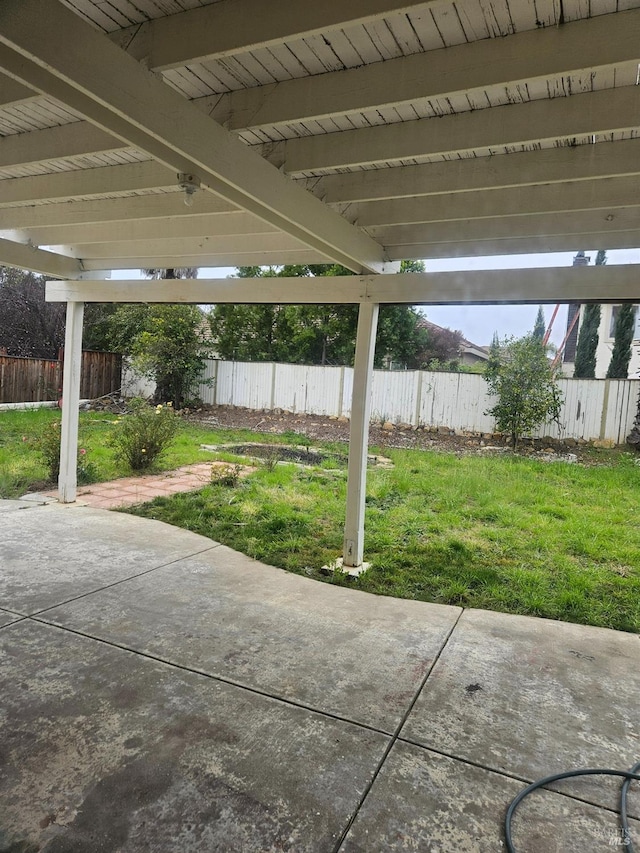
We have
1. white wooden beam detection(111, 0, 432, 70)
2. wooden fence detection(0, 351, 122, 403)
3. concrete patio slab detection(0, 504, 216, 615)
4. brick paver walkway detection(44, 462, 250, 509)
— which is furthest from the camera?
wooden fence detection(0, 351, 122, 403)

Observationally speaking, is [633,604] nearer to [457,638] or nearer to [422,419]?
[457,638]

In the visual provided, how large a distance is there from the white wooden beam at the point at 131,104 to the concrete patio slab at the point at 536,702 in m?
2.32

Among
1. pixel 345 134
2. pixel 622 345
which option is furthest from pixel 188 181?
pixel 622 345

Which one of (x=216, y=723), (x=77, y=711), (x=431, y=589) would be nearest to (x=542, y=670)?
→ (x=431, y=589)

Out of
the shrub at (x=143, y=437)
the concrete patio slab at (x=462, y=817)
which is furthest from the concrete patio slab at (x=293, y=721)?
the shrub at (x=143, y=437)

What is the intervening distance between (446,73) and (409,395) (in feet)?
25.5

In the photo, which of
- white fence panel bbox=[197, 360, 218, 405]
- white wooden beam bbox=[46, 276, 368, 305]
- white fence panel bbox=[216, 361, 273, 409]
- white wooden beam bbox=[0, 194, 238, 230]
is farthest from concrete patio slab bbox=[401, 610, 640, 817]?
white fence panel bbox=[197, 360, 218, 405]

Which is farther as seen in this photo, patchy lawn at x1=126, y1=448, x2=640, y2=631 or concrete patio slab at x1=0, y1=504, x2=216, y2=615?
patchy lawn at x1=126, y1=448, x2=640, y2=631

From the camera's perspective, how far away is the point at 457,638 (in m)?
2.95

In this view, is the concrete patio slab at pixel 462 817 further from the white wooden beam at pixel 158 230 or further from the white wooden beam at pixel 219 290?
the white wooden beam at pixel 158 230

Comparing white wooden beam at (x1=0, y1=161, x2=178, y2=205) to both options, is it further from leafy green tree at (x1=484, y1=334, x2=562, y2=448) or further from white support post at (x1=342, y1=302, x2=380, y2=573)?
leafy green tree at (x1=484, y1=334, x2=562, y2=448)

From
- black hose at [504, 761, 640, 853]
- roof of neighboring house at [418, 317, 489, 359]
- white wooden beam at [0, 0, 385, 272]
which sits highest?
roof of neighboring house at [418, 317, 489, 359]

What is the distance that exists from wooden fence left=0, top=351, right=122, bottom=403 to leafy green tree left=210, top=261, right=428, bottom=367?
245 centimetres

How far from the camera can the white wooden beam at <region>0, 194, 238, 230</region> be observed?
3117 mm
